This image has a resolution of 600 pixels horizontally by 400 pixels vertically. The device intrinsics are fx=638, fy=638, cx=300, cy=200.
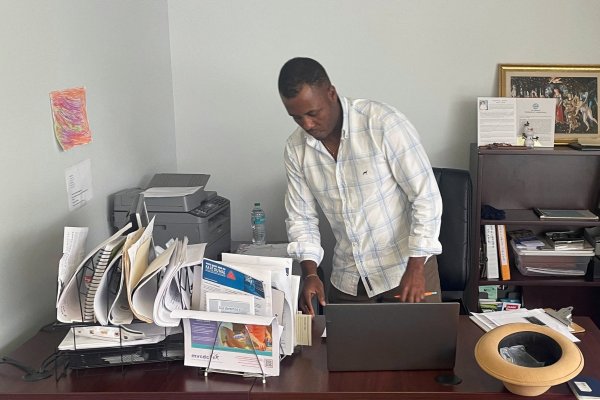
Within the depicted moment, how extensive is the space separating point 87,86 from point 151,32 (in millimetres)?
753

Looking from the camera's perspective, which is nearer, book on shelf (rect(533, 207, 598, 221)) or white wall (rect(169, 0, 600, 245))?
book on shelf (rect(533, 207, 598, 221))

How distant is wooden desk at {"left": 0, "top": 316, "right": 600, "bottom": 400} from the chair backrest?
103cm

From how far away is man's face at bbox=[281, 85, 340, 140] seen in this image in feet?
6.18

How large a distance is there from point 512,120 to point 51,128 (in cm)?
207

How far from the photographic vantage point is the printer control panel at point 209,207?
255 cm

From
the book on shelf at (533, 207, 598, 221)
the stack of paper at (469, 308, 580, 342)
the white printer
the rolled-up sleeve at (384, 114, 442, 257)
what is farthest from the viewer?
the book on shelf at (533, 207, 598, 221)

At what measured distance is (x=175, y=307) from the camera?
1.67 m

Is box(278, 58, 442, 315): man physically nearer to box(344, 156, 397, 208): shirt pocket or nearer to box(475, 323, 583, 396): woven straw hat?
box(344, 156, 397, 208): shirt pocket

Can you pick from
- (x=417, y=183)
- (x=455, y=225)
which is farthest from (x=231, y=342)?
(x=455, y=225)

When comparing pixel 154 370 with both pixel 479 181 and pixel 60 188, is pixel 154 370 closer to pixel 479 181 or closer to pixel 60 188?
pixel 60 188

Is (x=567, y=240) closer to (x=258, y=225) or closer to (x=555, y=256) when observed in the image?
(x=555, y=256)

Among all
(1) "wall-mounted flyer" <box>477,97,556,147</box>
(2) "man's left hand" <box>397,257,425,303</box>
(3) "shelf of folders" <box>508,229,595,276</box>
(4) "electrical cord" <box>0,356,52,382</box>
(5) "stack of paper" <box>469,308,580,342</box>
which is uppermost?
(1) "wall-mounted flyer" <box>477,97,556,147</box>

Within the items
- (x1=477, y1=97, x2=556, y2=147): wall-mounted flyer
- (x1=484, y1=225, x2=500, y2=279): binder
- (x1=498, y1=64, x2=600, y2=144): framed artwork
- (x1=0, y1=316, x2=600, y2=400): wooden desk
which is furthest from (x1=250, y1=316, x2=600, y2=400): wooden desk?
(x1=498, y1=64, x2=600, y2=144): framed artwork

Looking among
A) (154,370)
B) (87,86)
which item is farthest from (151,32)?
(154,370)
